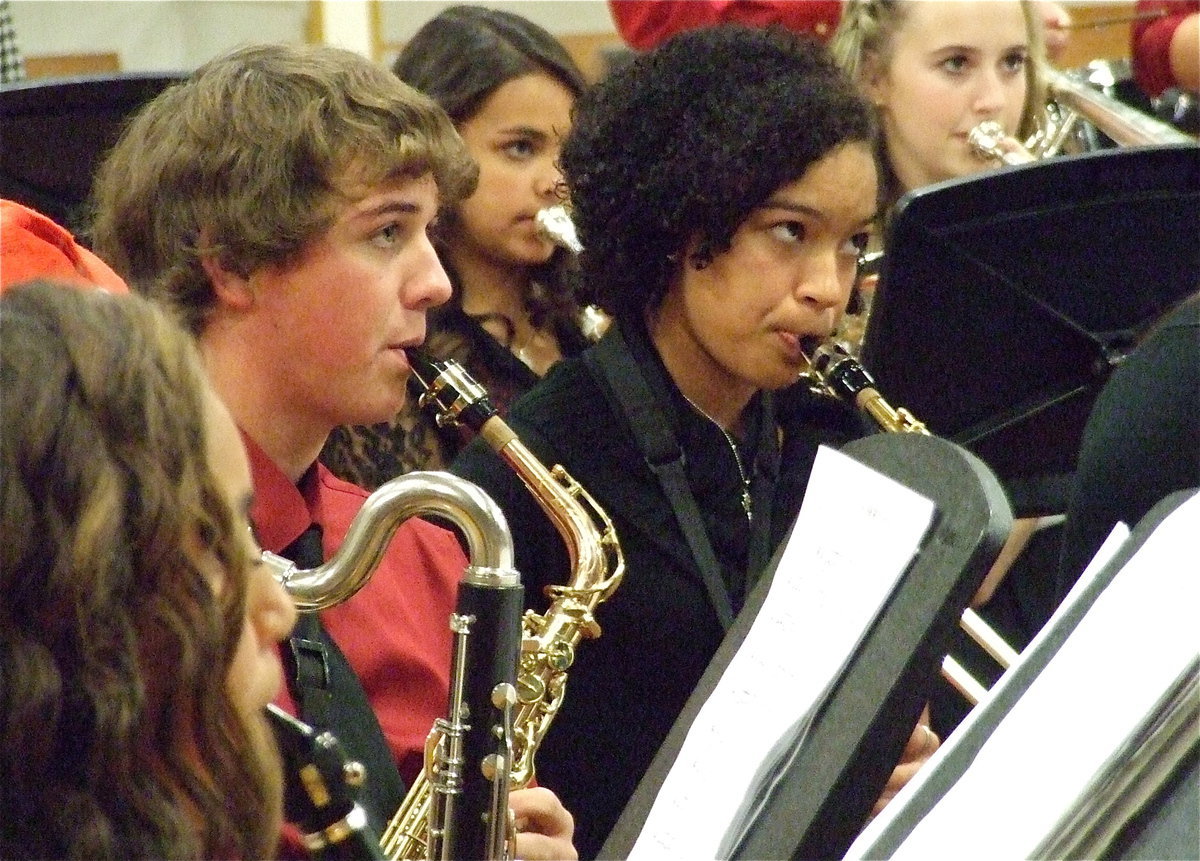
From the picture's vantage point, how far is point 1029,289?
1.88 metres

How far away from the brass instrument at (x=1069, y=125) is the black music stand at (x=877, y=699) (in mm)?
1690

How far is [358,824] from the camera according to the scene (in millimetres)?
1012

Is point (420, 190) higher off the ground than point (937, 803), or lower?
higher

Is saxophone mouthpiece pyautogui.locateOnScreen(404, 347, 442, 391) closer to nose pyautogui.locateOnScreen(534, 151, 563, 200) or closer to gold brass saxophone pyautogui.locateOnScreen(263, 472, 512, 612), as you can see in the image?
gold brass saxophone pyautogui.locateOnScreen(263, 472, 512, 612)

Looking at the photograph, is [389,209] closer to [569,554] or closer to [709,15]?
[569,554]

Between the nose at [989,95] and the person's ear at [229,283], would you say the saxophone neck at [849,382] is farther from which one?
the nose at [989,95]

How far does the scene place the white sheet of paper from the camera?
817 mm

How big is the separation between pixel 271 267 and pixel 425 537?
292mm

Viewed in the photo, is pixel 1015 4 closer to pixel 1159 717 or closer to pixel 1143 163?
pixel 1143 163

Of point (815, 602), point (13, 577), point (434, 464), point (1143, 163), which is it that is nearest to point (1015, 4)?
point (1143, 163)

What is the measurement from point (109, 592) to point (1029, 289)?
134cm

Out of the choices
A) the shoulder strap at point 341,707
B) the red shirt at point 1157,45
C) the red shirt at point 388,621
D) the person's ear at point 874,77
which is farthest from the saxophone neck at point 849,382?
the red shirt at point 1157,45

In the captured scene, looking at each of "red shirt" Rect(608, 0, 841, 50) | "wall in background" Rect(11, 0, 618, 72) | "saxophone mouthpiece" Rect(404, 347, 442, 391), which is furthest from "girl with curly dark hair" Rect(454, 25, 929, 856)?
"wall in background" Rect(11, 0, 618, 72)

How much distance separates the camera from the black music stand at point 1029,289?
179 cm
